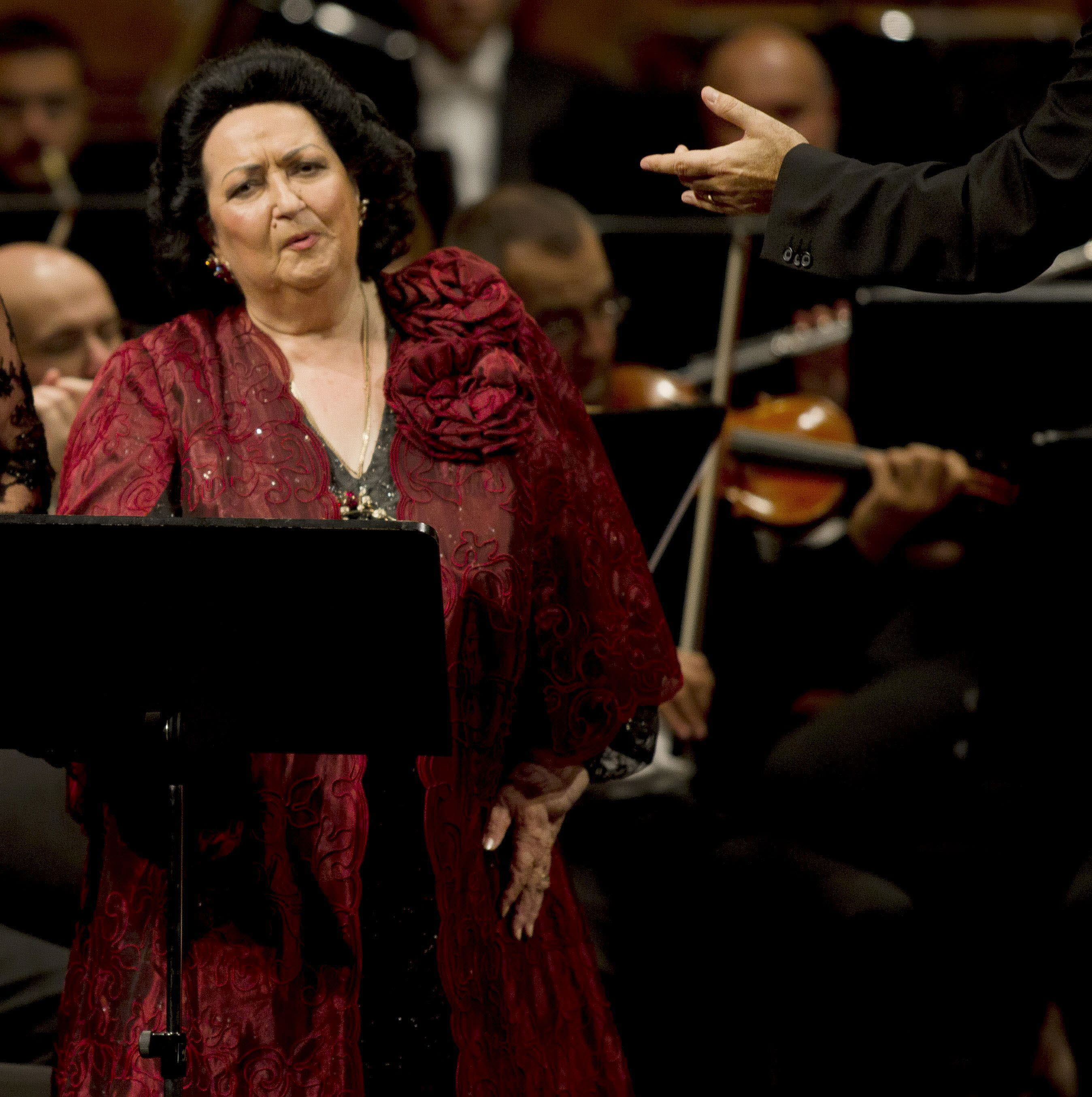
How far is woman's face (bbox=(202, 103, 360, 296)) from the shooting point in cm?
173

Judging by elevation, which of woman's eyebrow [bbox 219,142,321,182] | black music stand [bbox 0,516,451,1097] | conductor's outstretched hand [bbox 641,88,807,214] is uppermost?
conductor's outstretched hand [bbox 641,88,807,214]

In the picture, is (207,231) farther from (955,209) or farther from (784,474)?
(784,474)

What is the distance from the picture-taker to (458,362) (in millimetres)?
1770

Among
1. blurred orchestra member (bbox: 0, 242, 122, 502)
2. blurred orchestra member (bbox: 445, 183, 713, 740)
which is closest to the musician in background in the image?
blurred orchestra member (bbox: 0, 242, 122, 502)

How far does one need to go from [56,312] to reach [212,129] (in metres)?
0.90

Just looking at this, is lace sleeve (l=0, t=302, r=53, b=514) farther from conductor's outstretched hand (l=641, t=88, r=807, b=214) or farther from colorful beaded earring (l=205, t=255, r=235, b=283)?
conductor's outstretched hand (l=641, t=88, r=807, b=214)

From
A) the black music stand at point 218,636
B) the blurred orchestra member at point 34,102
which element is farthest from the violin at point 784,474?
the blurred orchestra member at point 34,102

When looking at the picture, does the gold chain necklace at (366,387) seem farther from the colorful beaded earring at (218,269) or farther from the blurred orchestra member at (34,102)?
the blurred orchestra member at (34,102)

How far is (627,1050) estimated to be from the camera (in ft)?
7.61

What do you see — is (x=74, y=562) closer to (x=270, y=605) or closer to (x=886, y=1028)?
(x=270, y=605)

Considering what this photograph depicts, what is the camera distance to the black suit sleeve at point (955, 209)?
4.90 ft

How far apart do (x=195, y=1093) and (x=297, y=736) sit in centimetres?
43

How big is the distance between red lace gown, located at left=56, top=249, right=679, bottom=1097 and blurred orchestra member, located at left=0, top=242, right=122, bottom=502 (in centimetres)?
87

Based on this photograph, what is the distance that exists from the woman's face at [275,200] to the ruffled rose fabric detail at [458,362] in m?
0.11
